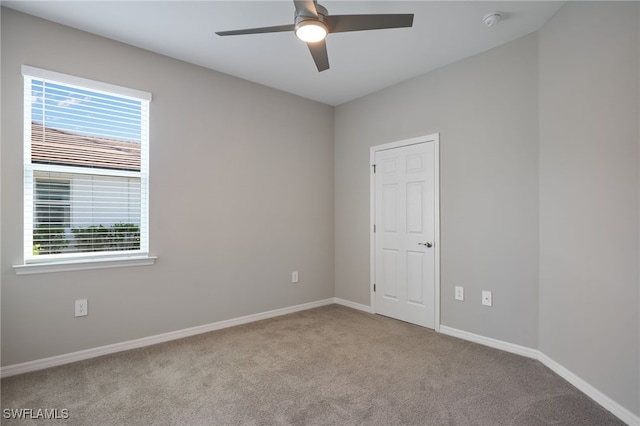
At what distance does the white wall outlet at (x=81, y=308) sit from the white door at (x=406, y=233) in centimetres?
298

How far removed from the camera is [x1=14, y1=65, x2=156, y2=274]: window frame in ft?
8.51

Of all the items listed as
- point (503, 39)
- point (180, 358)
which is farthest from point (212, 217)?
point (503, 39)

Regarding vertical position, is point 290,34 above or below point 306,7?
above

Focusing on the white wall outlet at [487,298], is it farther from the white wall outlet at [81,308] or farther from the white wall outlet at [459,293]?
the white wall outlet at [81,308]

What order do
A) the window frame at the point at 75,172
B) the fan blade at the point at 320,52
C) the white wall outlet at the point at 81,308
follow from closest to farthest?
the fan blade at the point at 320,52 < the window frame at the point at 75,172 < the white wall outlet at the point at 81,308

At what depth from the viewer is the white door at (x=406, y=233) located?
3.61 m

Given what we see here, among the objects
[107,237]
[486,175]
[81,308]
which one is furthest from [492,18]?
[81,308]

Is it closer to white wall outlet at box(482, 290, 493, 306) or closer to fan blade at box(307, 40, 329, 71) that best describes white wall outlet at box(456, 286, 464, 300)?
white wall outlet at box(482, 290, 493, 306)

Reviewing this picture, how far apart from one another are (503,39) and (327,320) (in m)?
3.29

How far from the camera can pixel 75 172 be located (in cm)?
282

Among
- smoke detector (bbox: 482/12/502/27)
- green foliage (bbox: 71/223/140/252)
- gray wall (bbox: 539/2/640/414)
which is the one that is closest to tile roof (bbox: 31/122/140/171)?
green foliage (bbox: 71/223/140/252)

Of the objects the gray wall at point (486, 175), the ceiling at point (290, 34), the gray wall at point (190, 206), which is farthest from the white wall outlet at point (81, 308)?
the gray wall at point (486, 175)

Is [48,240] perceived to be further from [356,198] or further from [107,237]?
[356,198]

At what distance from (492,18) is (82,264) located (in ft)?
12.5
